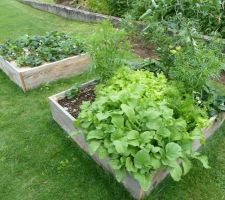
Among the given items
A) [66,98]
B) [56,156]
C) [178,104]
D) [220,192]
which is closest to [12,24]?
[66,98]

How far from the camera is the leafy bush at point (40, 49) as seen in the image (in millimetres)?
4320

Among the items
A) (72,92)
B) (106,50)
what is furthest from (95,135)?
(72,92)

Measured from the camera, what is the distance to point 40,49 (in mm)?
4488

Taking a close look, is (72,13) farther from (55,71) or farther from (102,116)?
(102,116)

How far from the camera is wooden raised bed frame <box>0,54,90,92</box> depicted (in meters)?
4.14

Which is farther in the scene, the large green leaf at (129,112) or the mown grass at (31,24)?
the mown grass at (31,24)

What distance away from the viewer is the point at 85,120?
261 cm

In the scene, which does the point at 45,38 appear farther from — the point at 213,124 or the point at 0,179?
the point at 213,124

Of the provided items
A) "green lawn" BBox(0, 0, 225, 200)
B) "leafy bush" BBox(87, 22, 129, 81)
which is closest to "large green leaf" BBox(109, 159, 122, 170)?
"green lawn" BBox(0, 0, 225, 200)

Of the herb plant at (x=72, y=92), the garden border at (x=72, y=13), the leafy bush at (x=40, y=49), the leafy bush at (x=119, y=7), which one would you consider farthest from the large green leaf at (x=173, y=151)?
the leafy bush at (x=119, y=7)

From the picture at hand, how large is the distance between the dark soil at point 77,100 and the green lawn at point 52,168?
305 millimetres

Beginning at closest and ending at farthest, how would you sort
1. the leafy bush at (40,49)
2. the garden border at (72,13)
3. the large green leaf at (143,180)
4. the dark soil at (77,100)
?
the large green leaf at (143,180) < the dark soil at (77,100) < the leafy bush at (40,49) < the garden border at (72,13)

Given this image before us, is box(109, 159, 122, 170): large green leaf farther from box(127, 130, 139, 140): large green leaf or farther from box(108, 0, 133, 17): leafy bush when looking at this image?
box(108, 0, 133, 17): leafy bush

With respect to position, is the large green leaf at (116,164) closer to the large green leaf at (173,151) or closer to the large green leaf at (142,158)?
the large green leaf at (142,158)
